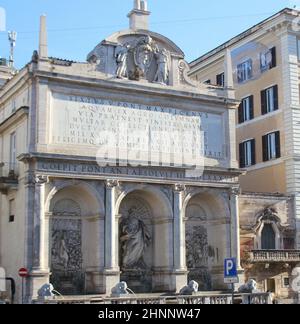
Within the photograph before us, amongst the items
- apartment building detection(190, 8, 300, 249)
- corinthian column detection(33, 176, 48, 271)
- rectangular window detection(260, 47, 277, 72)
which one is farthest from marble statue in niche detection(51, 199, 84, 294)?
rectangular window detection(260, 47, 277, 72)

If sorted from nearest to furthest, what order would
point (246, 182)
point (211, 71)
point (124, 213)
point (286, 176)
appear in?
point (124, 213), point (286, 176), point (246, 182), point (211, 71)

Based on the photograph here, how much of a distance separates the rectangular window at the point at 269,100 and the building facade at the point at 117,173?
6.02 metres

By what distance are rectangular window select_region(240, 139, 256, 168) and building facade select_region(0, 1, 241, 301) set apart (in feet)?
23.3

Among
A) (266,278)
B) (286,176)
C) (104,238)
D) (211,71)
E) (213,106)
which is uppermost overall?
(211,71)

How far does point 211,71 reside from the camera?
48938 millimetres

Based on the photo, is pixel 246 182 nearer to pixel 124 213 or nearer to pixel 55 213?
pixel 124 213

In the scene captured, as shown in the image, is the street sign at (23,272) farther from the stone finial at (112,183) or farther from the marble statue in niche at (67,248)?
the stone finial at (112,183)

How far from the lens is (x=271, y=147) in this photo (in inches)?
1679

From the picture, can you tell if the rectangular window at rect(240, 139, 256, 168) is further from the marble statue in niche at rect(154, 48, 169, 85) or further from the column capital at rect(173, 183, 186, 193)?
the marble statue in niche at rect(154, 48, 169, 85)

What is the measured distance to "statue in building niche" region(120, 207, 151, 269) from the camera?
33844mm

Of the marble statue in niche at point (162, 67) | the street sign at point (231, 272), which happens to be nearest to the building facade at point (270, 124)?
the marble statue in niche at point (162, 67)

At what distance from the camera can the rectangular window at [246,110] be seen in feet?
147
